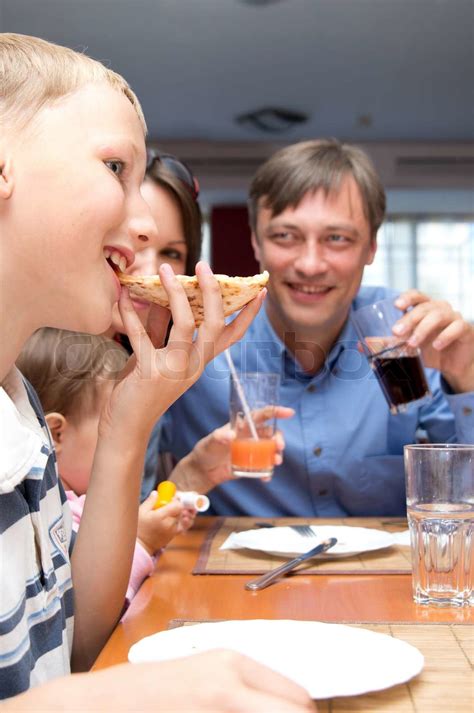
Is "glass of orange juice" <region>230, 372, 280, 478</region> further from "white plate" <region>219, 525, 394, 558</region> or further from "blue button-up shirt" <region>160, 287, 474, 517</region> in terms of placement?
"blue button-up shirt" <region>160, 287, 474, 517</region>

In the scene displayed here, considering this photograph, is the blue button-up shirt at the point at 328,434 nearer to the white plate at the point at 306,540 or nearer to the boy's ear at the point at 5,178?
the white plate at the point at 306,540

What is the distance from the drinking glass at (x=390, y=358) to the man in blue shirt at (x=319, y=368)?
197 mm

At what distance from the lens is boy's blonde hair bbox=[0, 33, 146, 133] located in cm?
90

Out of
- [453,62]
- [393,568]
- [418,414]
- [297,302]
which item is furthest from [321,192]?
[453,62]

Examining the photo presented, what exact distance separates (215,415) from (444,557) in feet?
3.78

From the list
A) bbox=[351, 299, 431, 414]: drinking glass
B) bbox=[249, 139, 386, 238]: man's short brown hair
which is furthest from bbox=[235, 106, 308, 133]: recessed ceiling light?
bbox=[351, 299, 431, 414]: drinking glass

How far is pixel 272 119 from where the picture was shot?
25.9ft

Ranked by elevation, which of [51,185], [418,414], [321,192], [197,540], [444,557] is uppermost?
[51,185]

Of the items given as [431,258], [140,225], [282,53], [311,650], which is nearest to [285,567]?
[311,650]

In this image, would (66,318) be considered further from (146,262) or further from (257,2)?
(257,2)

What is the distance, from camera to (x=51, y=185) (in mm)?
884

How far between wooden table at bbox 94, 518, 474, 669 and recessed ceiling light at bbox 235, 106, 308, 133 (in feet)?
22.4

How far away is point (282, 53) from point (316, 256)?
4428mm

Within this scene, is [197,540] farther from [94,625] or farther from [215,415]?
[215,415]
